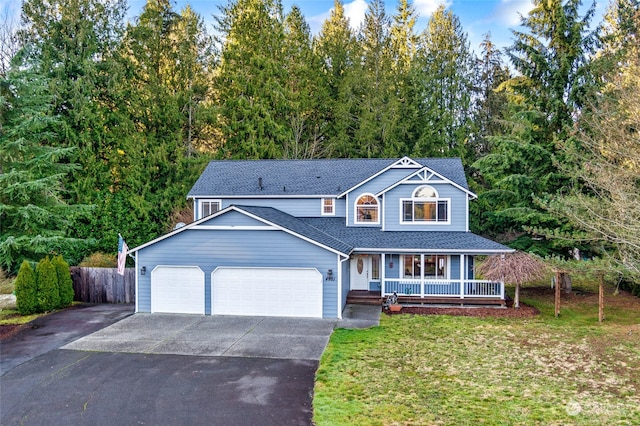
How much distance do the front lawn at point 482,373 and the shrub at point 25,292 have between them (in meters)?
11.5

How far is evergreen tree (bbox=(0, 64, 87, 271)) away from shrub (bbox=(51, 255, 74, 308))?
7.19 feet

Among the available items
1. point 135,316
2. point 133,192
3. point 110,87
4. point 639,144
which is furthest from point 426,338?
point 110,87

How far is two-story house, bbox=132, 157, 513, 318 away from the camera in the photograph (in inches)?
603

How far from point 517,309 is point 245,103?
2181cm

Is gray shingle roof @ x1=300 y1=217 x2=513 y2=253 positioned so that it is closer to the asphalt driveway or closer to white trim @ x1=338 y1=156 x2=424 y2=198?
white trim @ x1=338 y1=156 x2=424 y2=198

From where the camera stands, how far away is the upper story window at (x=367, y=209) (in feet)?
65.5

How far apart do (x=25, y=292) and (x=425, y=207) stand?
16.2 metres

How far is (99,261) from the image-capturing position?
22047mm

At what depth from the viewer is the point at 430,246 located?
55.6 ft

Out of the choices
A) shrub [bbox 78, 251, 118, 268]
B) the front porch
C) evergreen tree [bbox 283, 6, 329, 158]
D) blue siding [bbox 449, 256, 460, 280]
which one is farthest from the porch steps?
evergreen tree [bbox 283, 6, 329, 158]

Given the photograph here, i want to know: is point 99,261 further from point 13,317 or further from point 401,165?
point 401,165

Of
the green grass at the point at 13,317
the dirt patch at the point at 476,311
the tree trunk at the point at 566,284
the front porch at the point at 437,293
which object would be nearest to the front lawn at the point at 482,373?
the dirt patch at the point at 476,311

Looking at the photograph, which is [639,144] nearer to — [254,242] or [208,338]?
[254,242]

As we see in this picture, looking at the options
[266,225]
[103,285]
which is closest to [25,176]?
[103,285]
